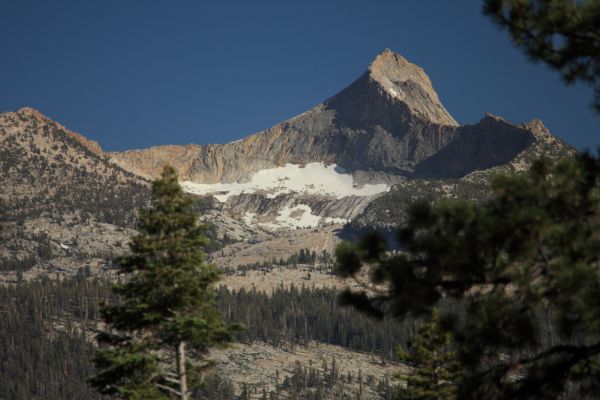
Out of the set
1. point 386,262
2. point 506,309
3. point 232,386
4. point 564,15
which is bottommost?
point 232,386

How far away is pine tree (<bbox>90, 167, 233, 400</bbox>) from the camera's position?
23906mm

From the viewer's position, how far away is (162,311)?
24.6 metres

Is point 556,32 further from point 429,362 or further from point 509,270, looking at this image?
point 429,362

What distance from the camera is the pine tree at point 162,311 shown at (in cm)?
2391

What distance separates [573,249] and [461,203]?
251cm

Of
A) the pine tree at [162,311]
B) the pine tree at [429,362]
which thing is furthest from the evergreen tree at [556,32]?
the pine tree at [429,362]

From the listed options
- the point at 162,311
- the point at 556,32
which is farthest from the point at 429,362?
the point at 556,32

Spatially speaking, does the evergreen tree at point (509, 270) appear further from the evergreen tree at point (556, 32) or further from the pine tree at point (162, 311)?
the pine tree at point (162, 311)

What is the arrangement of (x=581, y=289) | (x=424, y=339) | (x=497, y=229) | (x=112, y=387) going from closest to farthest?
(x=581, y=289) → (x=497, y=229) → (x=112, y=387) → (x=424, y=339)

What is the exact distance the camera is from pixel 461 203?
15781mm

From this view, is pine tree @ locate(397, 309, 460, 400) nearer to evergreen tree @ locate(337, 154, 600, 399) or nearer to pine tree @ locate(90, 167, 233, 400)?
pine tree @ locate(90, 167, 233, 400)

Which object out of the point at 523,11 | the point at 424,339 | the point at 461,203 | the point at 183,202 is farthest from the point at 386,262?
the point at 424,339

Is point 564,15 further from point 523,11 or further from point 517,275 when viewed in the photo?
point 517,275

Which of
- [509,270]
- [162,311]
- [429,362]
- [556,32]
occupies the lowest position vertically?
[429,362]
